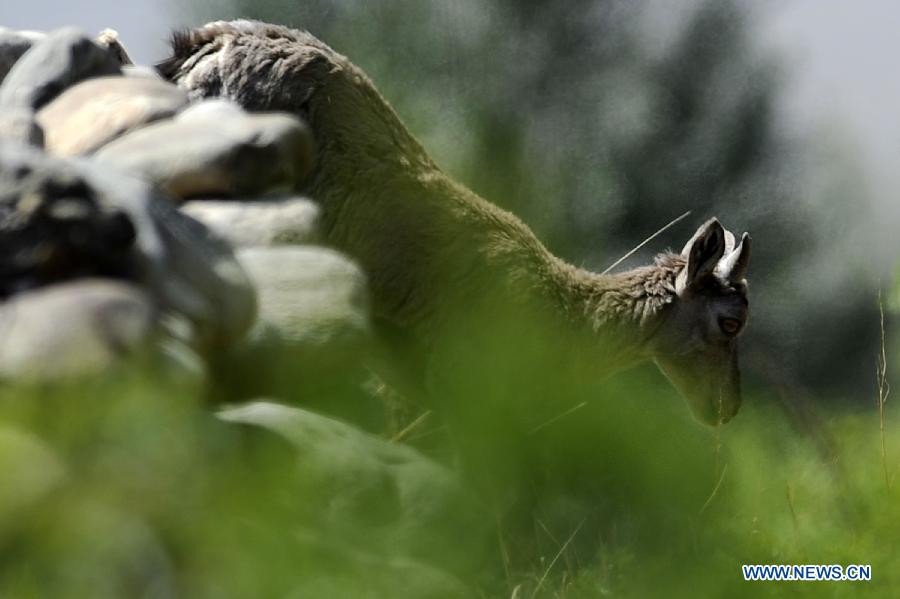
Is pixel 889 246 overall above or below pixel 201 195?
below

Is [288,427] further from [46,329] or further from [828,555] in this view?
[828,555]

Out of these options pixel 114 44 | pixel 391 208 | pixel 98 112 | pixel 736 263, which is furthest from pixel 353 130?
pixel 736 263

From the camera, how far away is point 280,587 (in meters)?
2.38

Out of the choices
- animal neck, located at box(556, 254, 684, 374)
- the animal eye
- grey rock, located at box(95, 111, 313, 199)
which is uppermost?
grey rock, located at box(95, 111, 313, 199)

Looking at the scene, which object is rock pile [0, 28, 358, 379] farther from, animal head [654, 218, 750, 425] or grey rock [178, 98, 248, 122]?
animal head [654, 218, 750, 425]

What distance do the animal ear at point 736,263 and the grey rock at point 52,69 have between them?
147 inches

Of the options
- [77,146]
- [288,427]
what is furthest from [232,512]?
[77,146]

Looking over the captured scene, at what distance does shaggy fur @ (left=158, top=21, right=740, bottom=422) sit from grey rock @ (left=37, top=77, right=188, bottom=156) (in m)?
1.62

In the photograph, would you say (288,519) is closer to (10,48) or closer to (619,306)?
(10,48)

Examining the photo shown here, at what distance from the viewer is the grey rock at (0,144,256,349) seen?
9.41ft

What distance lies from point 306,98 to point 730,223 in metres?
5.91

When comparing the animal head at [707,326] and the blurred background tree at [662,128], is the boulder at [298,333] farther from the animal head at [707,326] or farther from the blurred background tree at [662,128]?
the blurred background tree at [662,128]

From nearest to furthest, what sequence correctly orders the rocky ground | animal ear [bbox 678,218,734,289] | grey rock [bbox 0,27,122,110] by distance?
the rocky ground → grey rock [bbox 0,27,122,110] → animal ear [bbox 678,218,734,289]

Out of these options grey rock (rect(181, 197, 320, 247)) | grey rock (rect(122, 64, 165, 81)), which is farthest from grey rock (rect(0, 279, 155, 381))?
grey rock (rect(122, 64, 165, 81))
